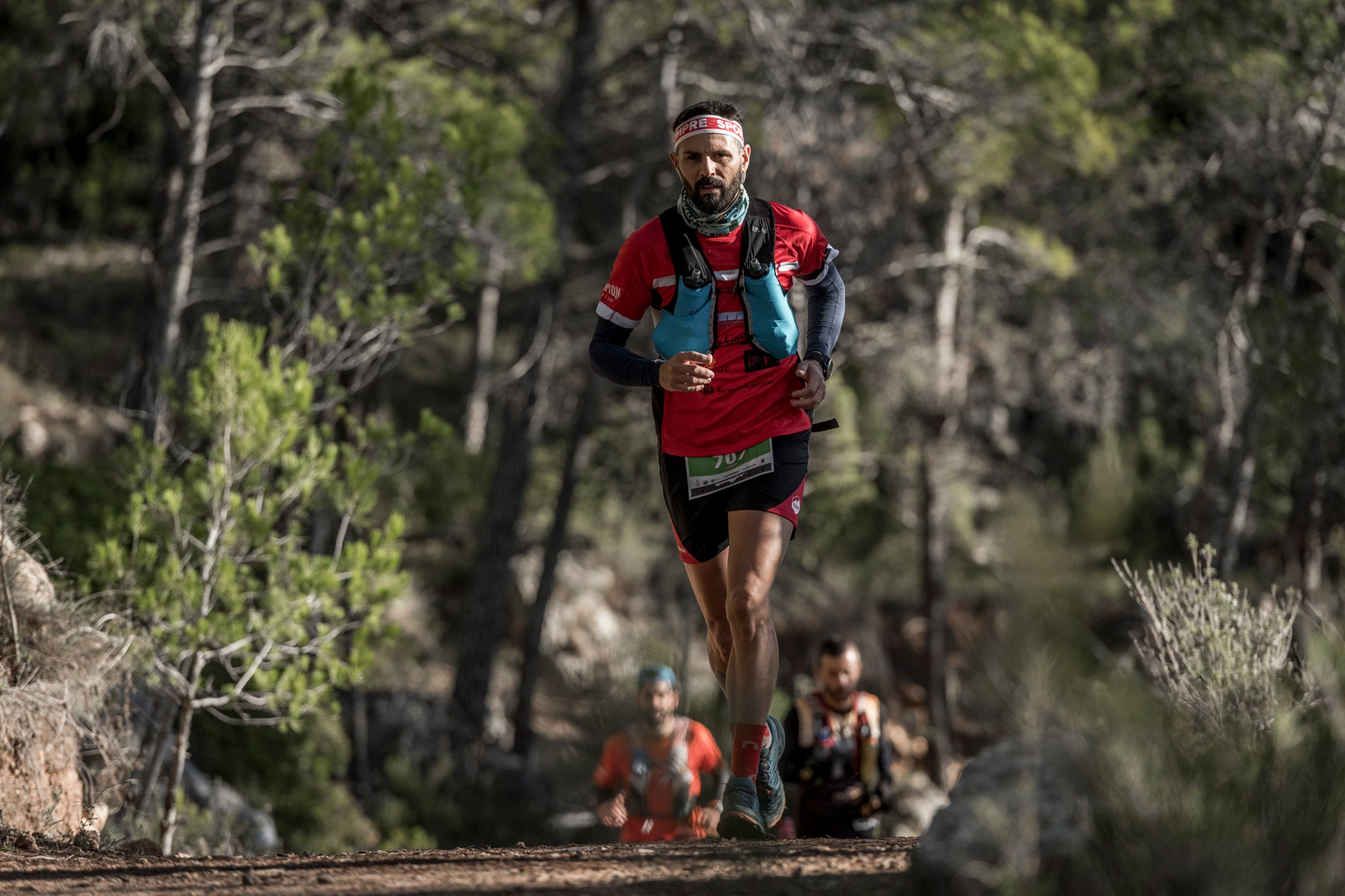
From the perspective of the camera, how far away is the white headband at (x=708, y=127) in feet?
13.2

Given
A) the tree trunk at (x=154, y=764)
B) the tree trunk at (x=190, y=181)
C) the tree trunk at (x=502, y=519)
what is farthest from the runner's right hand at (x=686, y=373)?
the tree trunk at (x=502, y=519)

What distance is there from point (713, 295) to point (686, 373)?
0.37 m

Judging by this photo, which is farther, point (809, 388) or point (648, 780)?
point (648, 780)

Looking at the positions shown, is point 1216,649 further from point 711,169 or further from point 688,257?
point 711,169

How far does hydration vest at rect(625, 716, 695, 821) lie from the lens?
550 cm

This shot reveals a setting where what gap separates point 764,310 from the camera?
4074 mm

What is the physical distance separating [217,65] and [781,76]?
504 centimetres

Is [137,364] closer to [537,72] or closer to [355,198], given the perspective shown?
[355,198]

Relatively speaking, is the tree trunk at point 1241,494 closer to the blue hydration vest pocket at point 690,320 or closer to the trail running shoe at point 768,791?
the trail running shoe at point 768,791

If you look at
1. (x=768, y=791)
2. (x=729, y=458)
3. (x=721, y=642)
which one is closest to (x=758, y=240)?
(x=729, y=458)

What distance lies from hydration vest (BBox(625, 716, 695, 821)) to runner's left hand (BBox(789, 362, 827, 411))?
2.15 meters

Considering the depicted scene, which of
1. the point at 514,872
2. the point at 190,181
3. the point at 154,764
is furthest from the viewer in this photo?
the point at 190,181

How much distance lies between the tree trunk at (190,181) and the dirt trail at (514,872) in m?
5.87

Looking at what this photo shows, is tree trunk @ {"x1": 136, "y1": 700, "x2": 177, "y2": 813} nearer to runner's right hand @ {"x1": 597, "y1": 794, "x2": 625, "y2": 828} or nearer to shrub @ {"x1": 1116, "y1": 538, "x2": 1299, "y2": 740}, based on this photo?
runner's right hand @ {"x1": 597, "y1": 794, "x2": 625, "y2": 828}
